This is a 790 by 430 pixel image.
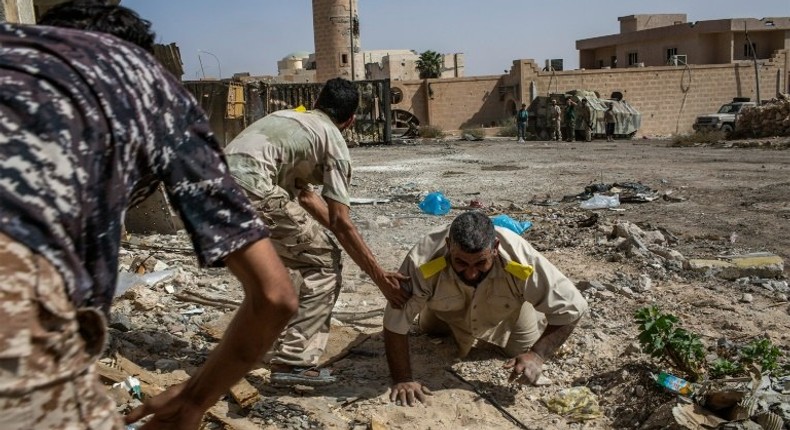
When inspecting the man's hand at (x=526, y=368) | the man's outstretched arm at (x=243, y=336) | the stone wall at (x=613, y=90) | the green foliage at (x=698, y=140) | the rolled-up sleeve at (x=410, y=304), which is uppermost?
the stone wall at (x=613, y=90)

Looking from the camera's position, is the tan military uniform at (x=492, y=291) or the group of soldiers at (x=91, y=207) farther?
the tan military uniform at (x=492, y=291)

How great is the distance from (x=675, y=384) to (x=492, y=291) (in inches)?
36.5

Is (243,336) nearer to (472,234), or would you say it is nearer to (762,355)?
(472,234)

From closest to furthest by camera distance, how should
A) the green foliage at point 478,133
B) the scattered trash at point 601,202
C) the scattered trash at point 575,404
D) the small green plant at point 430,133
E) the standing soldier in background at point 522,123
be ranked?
the scattered trash at point 575,404
the scattered trash at point 601,202
the standing soldier in background at point 522,123
the green foliage at point 478,133
the small green plant at point 430,133

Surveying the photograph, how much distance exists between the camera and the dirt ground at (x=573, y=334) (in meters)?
3.47

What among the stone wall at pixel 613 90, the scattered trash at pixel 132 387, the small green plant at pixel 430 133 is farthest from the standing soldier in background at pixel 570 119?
the scattered trash at pixel 132 387

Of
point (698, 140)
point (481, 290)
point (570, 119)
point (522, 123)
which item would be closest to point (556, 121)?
point (570, 119)

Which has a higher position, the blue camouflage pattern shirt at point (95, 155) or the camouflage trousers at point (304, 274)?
the blue camouflage pattern shirt at point (95, 155)

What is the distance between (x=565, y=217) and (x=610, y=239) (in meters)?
1.73

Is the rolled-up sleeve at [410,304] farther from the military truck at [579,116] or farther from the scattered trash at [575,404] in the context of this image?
the military truck at [579,116]

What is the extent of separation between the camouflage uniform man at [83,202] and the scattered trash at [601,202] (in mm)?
8578

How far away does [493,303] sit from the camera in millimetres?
3674

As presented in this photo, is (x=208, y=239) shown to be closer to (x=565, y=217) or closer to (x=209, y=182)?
(x=209, y=182)

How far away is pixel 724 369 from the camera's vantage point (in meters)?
3.36
